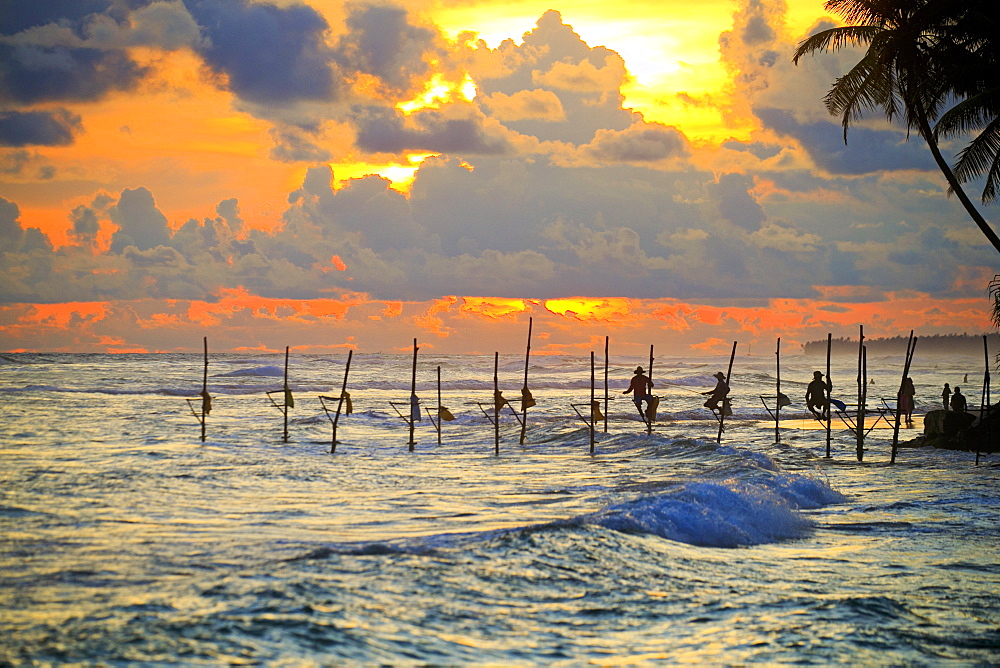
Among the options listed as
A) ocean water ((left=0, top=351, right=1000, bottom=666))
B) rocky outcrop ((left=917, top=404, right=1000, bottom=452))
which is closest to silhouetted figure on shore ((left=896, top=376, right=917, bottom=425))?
rocky outcrop ((left=917, top=404, right=1000, bottom=452))

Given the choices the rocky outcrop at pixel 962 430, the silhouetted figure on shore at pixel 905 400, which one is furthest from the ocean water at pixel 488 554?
the silhouetted figure on shore at pixel 905 400

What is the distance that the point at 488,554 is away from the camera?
1187cm

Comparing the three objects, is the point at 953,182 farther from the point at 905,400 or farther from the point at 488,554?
the point at 488,554

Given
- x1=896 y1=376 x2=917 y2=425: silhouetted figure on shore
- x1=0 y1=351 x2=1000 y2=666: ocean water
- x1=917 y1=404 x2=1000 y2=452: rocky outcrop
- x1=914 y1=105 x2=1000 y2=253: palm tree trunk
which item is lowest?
x1=0 y1=351 x2=1000 y2=666: ocean water

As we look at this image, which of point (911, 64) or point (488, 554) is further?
point (911, 64)

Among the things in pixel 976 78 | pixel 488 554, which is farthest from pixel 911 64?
pixel 488 554

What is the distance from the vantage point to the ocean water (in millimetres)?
8570

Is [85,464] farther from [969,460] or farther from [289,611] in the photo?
[969,460]

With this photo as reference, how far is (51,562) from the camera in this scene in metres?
11.2

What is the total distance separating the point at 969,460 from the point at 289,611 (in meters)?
20.4

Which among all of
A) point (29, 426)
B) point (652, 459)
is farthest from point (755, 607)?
point (29, 426)

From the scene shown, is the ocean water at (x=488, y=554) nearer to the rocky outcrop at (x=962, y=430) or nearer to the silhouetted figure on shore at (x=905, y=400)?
the rocky outcrop at (x=962, y=430)

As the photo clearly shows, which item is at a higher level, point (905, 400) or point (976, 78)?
point (976, 78)

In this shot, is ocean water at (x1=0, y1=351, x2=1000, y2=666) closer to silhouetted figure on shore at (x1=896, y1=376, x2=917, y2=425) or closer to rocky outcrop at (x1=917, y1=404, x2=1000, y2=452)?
rocky outcrop at (x1=917, y1=404, x2=1000, y2=452)
